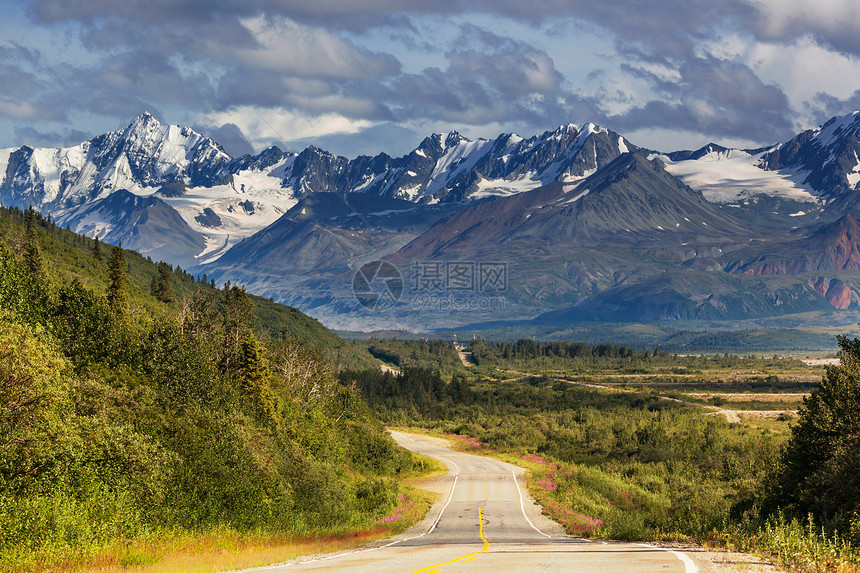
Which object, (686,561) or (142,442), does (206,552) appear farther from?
(686,561)

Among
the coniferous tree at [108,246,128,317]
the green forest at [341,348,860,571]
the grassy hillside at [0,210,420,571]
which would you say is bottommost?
the green forest at [341,348,860,571]

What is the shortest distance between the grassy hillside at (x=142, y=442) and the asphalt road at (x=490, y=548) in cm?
539

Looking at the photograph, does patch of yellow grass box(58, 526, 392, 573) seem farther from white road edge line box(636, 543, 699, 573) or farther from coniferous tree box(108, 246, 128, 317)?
coniferous tree box(108, 246, 128, 317)

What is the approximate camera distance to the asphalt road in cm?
2436

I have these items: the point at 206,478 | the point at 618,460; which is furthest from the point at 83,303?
the point at 618,460

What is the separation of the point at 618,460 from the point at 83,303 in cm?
5397

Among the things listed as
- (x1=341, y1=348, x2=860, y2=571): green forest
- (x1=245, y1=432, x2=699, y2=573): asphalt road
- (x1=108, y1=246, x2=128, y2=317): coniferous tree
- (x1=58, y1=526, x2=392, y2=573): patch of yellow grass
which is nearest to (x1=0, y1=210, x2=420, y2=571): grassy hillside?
(x1=58, y1=526, x2=392, y2=573): patch of yellow grass

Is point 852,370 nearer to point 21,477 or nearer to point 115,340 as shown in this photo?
point 21,477

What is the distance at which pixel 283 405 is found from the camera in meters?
65.1

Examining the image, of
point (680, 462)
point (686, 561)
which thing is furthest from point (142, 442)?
point (680, 462)

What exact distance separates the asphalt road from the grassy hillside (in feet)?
17.7

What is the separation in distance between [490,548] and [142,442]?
15776 mm

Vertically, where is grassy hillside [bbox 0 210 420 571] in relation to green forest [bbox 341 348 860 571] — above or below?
above

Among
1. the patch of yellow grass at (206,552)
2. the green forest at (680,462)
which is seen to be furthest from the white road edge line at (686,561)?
the patch of yellow grass at (206,552)
